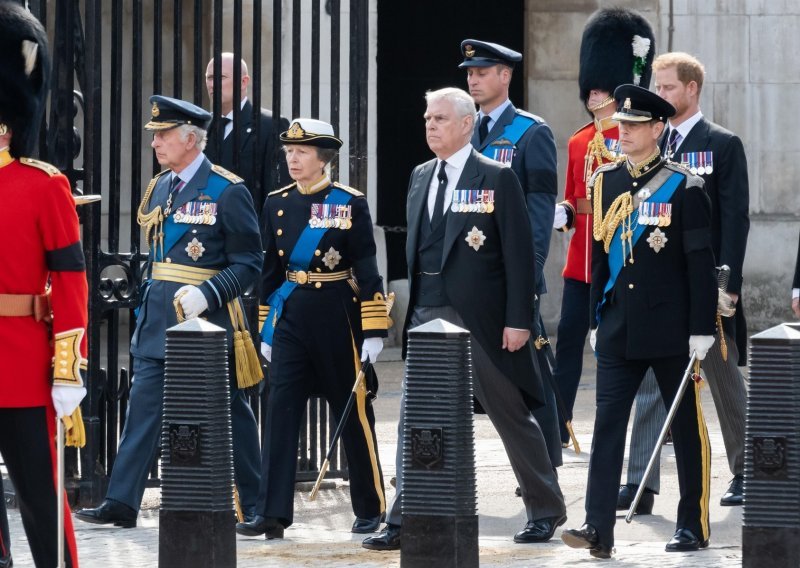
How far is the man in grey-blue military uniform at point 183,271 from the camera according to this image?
7.94 meters

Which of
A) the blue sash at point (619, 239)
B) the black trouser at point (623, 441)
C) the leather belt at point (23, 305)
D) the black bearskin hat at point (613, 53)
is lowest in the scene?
the black trouser at point (623, 441)

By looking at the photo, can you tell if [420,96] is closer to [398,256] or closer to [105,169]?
[398,256]

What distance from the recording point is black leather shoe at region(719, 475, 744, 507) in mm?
8492

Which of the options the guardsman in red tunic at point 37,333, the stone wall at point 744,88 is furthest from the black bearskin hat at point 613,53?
the stone wall at point 744,88

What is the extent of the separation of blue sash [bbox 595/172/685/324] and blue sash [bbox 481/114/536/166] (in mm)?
1343

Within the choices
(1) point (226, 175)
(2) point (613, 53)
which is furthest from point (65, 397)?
(2) point (613, 53)

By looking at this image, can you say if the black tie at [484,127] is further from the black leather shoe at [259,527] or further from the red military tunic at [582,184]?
the black leather shoe at [259,527]

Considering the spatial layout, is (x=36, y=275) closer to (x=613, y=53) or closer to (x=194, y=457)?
(x=194, y=457)

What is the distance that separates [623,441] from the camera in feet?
24.0

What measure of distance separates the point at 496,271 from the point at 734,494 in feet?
5.53

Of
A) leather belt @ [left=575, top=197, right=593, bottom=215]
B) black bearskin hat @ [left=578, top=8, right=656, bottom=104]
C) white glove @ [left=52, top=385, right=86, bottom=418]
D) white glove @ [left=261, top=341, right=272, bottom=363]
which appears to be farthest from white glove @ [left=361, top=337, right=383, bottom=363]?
black bearskin hat @ [left=578, top=8, right=656, bottom=104]

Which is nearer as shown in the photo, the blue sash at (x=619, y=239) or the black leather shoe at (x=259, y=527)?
the blue sash at (x=619, y=239)

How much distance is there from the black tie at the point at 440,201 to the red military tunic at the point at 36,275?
1.87 metres

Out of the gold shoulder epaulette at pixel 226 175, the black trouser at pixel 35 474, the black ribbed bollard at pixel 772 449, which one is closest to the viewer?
the black trouser at pixel 35 474
